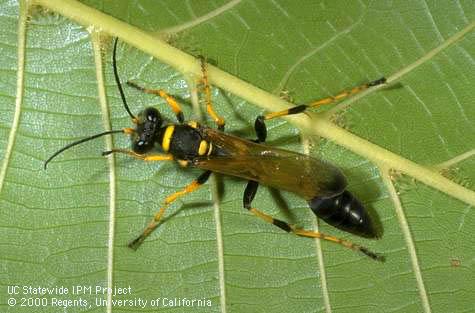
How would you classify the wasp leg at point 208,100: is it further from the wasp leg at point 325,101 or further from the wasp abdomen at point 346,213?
the wasp abdomen at point 346,213

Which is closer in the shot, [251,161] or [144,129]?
[144,129]

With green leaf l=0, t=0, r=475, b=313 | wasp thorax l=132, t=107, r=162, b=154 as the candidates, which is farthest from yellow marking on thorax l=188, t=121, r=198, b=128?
wasp thorax l=132, t=107, r=162, b=154

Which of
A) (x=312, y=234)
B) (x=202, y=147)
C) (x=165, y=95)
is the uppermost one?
(x=165, y=95)

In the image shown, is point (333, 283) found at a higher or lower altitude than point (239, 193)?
lower

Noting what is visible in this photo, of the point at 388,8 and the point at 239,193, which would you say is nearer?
the point at 388,8

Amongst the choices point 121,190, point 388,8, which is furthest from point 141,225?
point 388,8

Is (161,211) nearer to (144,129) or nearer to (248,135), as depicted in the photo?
(144,129)

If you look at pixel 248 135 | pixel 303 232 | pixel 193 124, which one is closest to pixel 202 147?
pixel 193 124

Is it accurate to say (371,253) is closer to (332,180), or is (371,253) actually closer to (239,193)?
(332,180)
